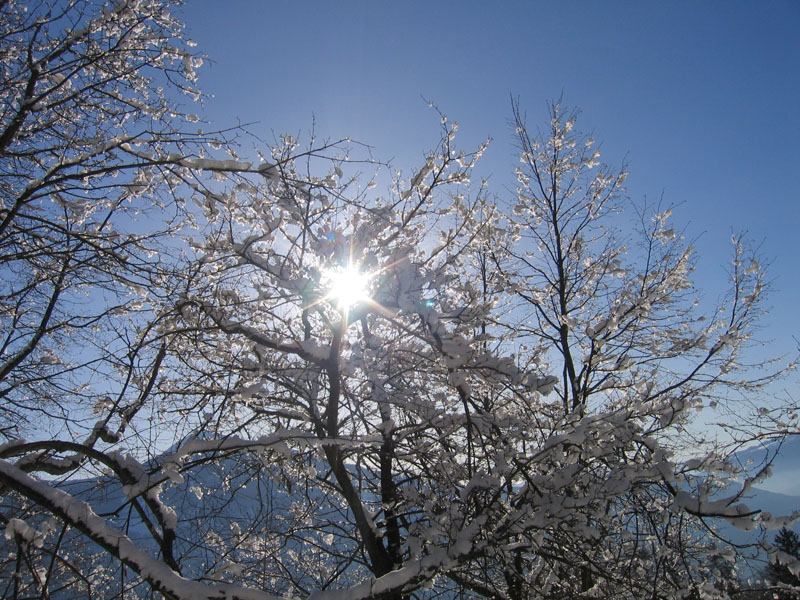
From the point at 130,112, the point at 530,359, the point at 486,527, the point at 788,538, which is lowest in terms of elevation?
the point at 788,538

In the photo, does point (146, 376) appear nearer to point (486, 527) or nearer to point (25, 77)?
point (25, 77)

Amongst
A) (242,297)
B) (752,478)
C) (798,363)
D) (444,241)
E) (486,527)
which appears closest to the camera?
(752,478)

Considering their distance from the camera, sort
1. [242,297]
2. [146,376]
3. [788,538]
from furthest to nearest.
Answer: [788,538], [242,297], [146,376]

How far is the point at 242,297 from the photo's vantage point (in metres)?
4.12

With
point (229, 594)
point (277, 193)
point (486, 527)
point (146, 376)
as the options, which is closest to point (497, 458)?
point (486, 527)

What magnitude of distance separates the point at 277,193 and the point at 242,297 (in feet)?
4.09

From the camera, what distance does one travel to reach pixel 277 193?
3375 mm

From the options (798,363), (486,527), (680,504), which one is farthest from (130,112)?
(798,363)

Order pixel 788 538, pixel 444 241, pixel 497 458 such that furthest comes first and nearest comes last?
pixel 788 538 < pixel 444 241 < pixel 497 458

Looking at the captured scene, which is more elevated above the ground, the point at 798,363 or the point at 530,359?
the point at 530,359

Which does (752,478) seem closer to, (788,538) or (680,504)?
(680,504)

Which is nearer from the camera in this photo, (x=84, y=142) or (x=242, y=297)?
(x=84, y=142)

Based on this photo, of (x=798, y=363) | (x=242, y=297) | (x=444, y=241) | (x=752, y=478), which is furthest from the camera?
(x=798, y=363)

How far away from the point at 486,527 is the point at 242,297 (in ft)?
9.70
